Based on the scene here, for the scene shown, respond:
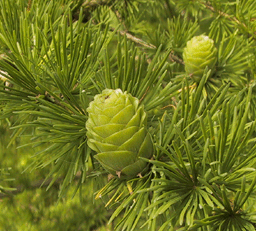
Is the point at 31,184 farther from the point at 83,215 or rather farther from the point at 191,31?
the point at 191,31

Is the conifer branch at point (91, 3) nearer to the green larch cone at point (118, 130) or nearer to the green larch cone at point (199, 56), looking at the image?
the green larch cone at point (199, 56)

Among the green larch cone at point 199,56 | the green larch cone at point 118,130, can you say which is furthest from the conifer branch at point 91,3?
the green larch cone at point 118,130

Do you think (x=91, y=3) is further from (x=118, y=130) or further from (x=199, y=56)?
(x=118, y=130)

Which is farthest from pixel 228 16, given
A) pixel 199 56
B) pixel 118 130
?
pixel 118 130

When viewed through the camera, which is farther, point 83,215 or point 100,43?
point 83,215

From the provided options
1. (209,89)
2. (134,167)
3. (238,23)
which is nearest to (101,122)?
(134,167)

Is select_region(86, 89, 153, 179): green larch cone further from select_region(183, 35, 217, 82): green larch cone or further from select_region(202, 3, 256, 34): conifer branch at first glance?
select_region(202, 3, 256, 34): conifer branch

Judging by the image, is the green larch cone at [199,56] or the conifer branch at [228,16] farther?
the conifer branch at [228,16]
